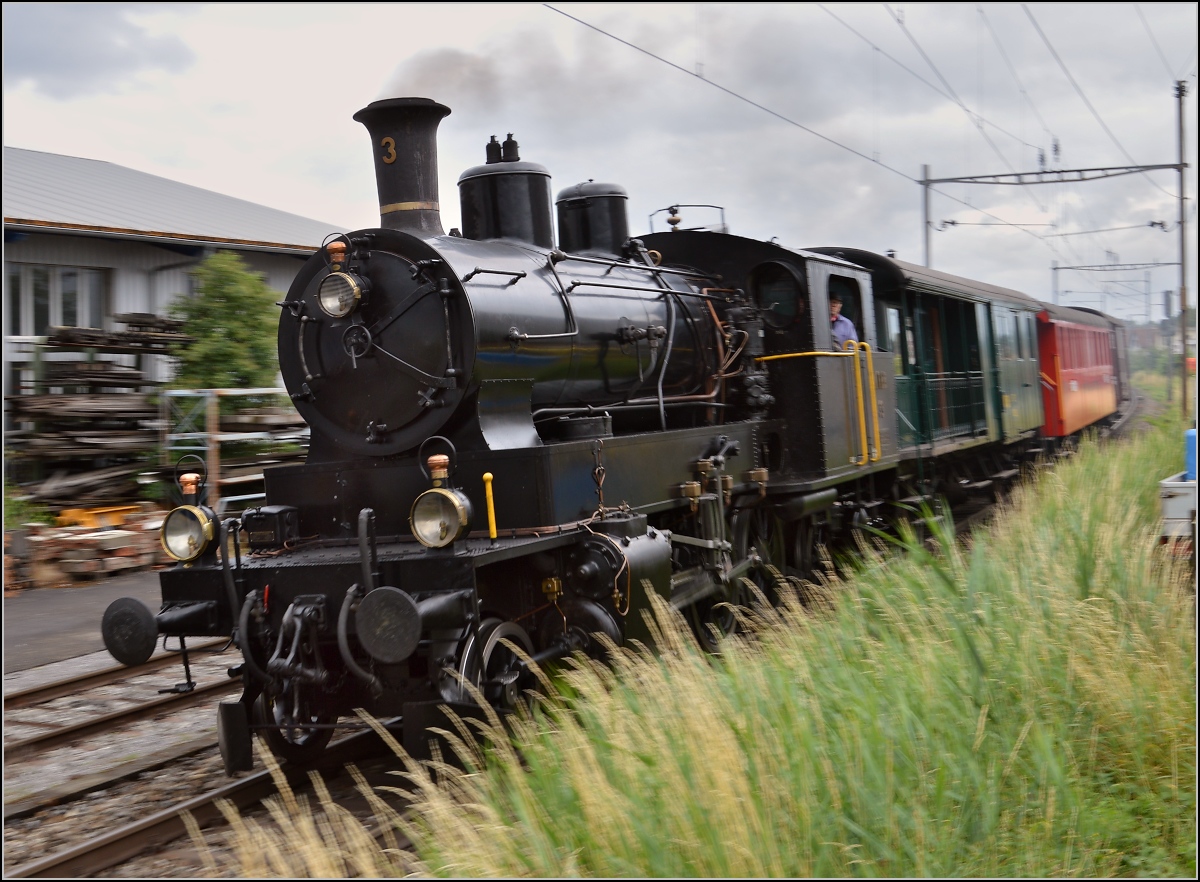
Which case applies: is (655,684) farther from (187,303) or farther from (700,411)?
(187,303)

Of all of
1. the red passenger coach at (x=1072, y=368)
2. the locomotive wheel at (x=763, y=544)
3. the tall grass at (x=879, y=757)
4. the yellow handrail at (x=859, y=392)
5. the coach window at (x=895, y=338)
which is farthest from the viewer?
the red passenger coach at (x=1072, y=368)

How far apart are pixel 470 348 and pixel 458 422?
1.40 ft

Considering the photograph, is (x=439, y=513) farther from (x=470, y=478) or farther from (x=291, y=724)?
(x=291, y=724)

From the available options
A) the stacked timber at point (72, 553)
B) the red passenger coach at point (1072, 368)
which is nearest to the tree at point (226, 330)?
the stacked timber at point (72, 553)

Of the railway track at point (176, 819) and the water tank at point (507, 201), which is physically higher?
the water tank at point (507, 201)

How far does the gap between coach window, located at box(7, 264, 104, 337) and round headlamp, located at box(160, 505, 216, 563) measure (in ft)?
32.4

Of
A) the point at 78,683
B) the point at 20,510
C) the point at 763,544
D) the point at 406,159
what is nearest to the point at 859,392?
the point at 763,544

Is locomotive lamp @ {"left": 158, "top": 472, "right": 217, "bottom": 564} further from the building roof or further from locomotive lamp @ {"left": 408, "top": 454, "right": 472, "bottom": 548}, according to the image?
the building roof

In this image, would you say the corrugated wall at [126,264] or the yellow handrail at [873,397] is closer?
the yellow handrail at [873,397]

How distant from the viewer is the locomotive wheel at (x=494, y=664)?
471 cm

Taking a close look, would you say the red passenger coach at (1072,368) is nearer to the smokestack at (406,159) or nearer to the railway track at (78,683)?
the smokestack at (406,159)

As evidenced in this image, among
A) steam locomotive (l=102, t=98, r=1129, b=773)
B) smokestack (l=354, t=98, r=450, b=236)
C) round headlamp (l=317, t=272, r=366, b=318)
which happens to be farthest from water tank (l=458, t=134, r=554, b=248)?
round headlamp (l=317, t=272, r=366, b=318)

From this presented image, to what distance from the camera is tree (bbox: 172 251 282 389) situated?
43.5 feet

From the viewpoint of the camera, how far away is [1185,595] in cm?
562
